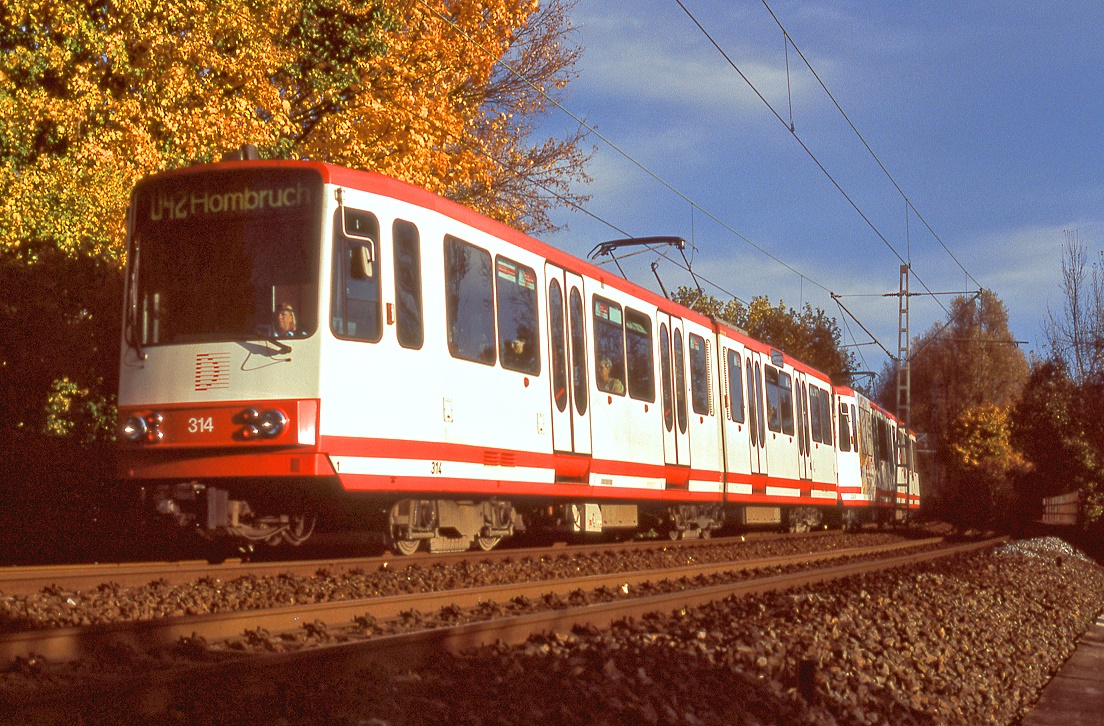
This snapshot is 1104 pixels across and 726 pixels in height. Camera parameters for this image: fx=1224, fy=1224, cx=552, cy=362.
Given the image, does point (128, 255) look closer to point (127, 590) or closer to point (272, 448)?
point (272, 448)

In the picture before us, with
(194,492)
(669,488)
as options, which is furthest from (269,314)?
(669,488)

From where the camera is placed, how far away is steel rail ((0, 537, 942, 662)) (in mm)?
5660

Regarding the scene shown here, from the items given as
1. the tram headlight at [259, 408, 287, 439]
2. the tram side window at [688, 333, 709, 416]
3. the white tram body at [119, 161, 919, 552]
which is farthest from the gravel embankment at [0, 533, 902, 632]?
the tram side window at [688, 333, 709, 416]

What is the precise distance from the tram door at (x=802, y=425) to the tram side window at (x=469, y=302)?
12.7m

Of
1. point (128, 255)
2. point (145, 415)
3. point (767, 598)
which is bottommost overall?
point (767, 598)

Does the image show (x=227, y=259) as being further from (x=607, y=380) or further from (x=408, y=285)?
(x=607, y=380)

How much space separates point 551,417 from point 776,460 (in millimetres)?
9819

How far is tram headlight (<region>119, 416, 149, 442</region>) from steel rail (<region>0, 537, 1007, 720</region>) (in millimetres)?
4110

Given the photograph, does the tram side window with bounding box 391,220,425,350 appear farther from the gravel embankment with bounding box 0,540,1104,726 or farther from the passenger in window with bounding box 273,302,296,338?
the gravel embankment with bounding box 0,540,1104,726

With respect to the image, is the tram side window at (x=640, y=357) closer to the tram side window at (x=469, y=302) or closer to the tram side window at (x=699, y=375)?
the tram side window at (x=699, y=375)

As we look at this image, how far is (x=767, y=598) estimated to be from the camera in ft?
30.5

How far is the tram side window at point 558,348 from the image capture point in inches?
499

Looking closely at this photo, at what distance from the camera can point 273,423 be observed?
9.21 meters

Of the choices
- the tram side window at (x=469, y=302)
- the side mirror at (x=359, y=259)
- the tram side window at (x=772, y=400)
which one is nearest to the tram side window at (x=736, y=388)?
the tram side window at (x=772, y=400)
